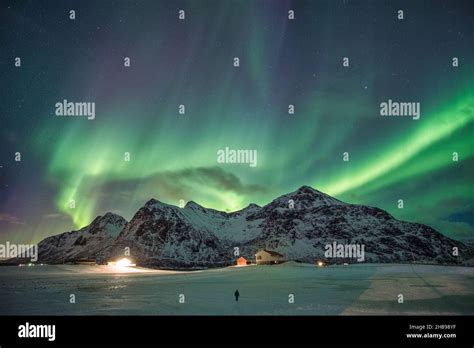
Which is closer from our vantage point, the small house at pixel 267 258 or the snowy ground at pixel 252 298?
the snowy ground at pixel 252 298

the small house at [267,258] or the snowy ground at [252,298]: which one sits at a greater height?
the snowy ground at [252,298]

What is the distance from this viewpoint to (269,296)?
1329 inches

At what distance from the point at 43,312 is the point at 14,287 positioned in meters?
16.3

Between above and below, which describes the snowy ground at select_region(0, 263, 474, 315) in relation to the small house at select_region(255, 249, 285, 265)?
above

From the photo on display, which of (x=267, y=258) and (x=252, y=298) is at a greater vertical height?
(x=252, y=298)

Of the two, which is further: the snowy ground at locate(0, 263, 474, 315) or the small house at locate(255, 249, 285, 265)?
the small house at locate(255, 249, 285, 265)

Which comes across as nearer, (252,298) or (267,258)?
(252,298)

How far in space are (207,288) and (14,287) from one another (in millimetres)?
21235
